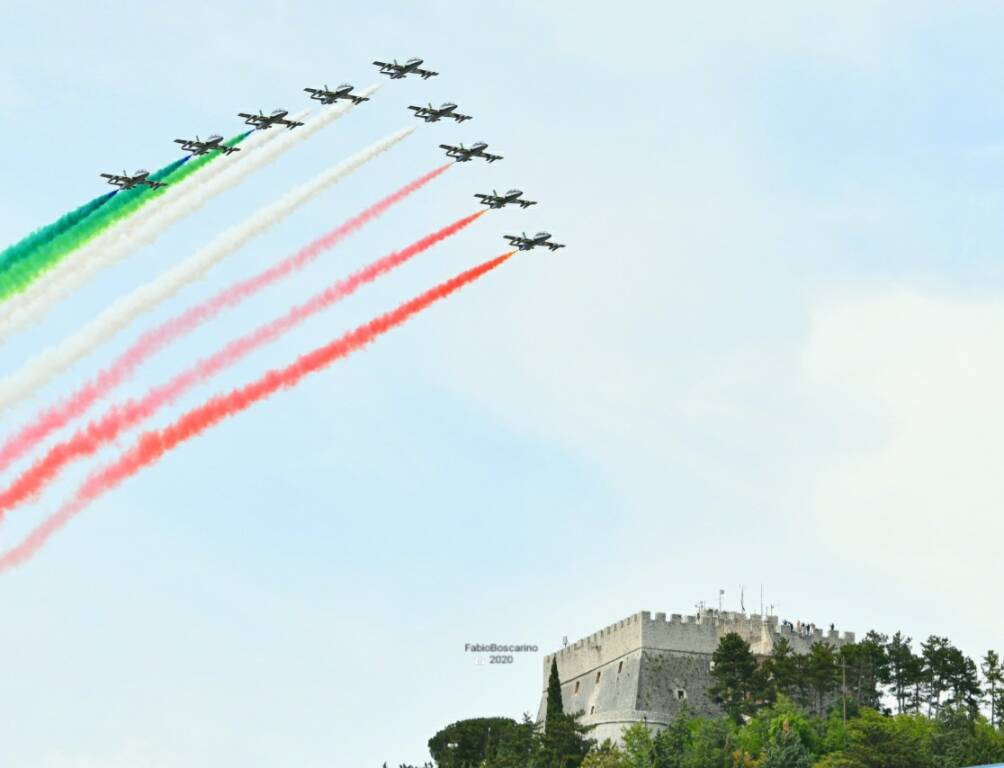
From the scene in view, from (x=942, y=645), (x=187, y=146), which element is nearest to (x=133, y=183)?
(x=187, y=146)

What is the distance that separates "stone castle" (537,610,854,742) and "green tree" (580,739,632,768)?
10953 millimetres

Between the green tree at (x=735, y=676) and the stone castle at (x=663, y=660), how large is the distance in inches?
222

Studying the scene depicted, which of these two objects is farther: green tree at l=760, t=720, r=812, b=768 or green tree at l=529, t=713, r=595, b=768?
green tree at l=529, t=713, r=595, b=768

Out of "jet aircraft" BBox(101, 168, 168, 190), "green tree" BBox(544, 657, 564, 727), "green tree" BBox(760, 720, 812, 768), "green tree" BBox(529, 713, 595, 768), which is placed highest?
"jet aircraft" BBox(101, 168, 168, 190)

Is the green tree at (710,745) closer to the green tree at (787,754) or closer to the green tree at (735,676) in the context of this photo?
the green tree at (787,754)

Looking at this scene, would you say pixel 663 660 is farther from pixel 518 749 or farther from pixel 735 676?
pixel 518 749

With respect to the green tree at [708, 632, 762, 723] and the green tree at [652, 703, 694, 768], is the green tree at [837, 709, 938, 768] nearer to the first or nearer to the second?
the green tree at [652, 703, 694, 768]

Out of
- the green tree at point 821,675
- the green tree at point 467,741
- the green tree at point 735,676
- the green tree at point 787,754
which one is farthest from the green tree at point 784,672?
the green tree at point 467,741

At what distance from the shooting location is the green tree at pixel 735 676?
365ft

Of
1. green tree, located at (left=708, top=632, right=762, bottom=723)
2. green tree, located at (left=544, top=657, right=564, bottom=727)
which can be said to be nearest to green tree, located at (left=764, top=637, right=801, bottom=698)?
green tree, located at (left=708, top=632, right=762, bottom=723)

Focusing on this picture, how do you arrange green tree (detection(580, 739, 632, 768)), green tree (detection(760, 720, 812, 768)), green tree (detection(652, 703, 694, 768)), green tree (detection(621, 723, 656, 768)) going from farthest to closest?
green tree (detection(580, 739, 632, 768)), green tree (detection(652, 703, 694, 768)), green tree (detection(621, 723, 656, 768)), green tree (detection(760, 720, 812, 768))

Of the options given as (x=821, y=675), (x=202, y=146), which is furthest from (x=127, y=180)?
(x=821, y=675)

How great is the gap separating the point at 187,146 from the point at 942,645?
158ft

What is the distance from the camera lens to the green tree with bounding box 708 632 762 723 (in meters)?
111
